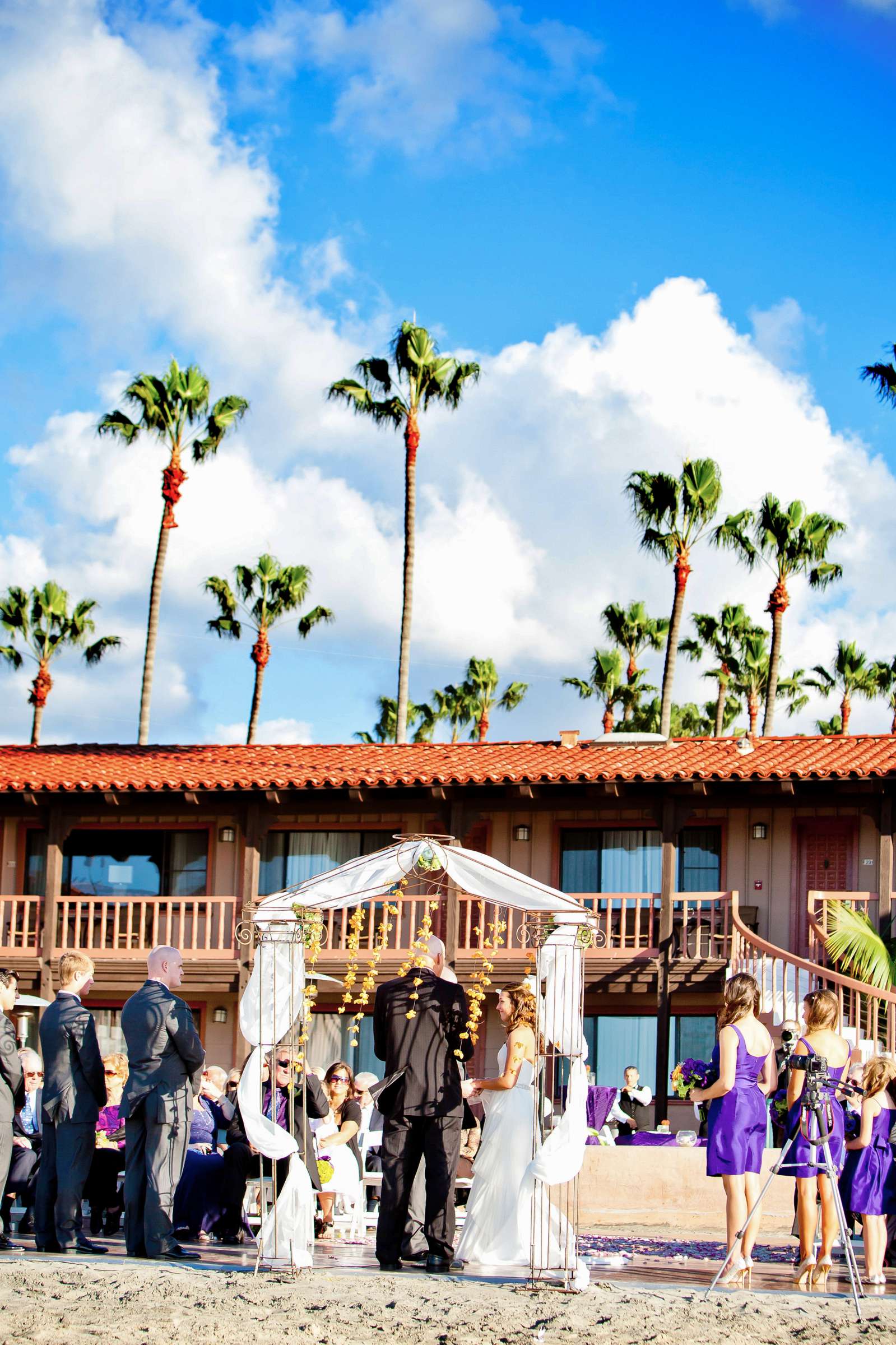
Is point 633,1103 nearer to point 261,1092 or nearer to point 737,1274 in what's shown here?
point 737,1274

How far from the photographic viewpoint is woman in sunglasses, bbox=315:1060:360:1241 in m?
11.1

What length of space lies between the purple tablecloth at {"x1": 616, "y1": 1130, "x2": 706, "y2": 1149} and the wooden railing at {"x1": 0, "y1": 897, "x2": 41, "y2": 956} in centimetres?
992

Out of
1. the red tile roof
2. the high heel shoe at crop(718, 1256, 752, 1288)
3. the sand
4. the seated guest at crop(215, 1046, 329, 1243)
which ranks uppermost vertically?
the red tile roof

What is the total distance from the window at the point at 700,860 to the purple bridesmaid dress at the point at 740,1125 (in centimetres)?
1288

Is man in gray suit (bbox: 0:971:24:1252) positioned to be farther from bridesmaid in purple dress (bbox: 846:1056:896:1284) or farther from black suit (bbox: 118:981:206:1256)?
bridesmaid in purple dress (bbox: 846:1056:896:1284)

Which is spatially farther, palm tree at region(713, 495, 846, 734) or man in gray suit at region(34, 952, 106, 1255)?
palm tree at region(713, 495, 846, 734)

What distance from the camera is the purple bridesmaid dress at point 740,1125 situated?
878 centimetres

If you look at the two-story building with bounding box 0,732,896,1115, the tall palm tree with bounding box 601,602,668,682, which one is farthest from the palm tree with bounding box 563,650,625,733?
the two-story building with bounding box 0,732,896,1115

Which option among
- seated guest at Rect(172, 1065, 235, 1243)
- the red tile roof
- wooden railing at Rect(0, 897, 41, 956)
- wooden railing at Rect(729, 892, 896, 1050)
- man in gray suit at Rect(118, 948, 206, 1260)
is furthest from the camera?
wooden railing at Rect(0, 897, 41, 956)

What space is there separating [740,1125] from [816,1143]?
45 centimetres

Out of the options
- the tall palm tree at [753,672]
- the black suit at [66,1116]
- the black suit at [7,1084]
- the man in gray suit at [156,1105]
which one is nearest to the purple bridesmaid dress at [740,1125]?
the man in gray suit at [156,1105]

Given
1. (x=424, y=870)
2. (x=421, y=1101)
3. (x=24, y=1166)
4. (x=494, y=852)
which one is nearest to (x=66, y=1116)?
(x=24, y=1166)

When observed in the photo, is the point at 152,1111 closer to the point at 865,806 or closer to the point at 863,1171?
the point at 863,1171

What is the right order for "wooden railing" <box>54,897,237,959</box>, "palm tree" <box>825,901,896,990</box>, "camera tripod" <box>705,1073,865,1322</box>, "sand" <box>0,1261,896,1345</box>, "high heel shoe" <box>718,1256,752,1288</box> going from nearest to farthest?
1. "sand" <box>0,1261,896,1345</box>
2. "camera tripod" <box>705,1073,865,1322</box>
3. "high heel shoe" <box>718,1256,752,1288</box>
4. "palm tree" <box>825,901,896,990</box>
5. "wooden railing" <box>54,897,237,959</box>
